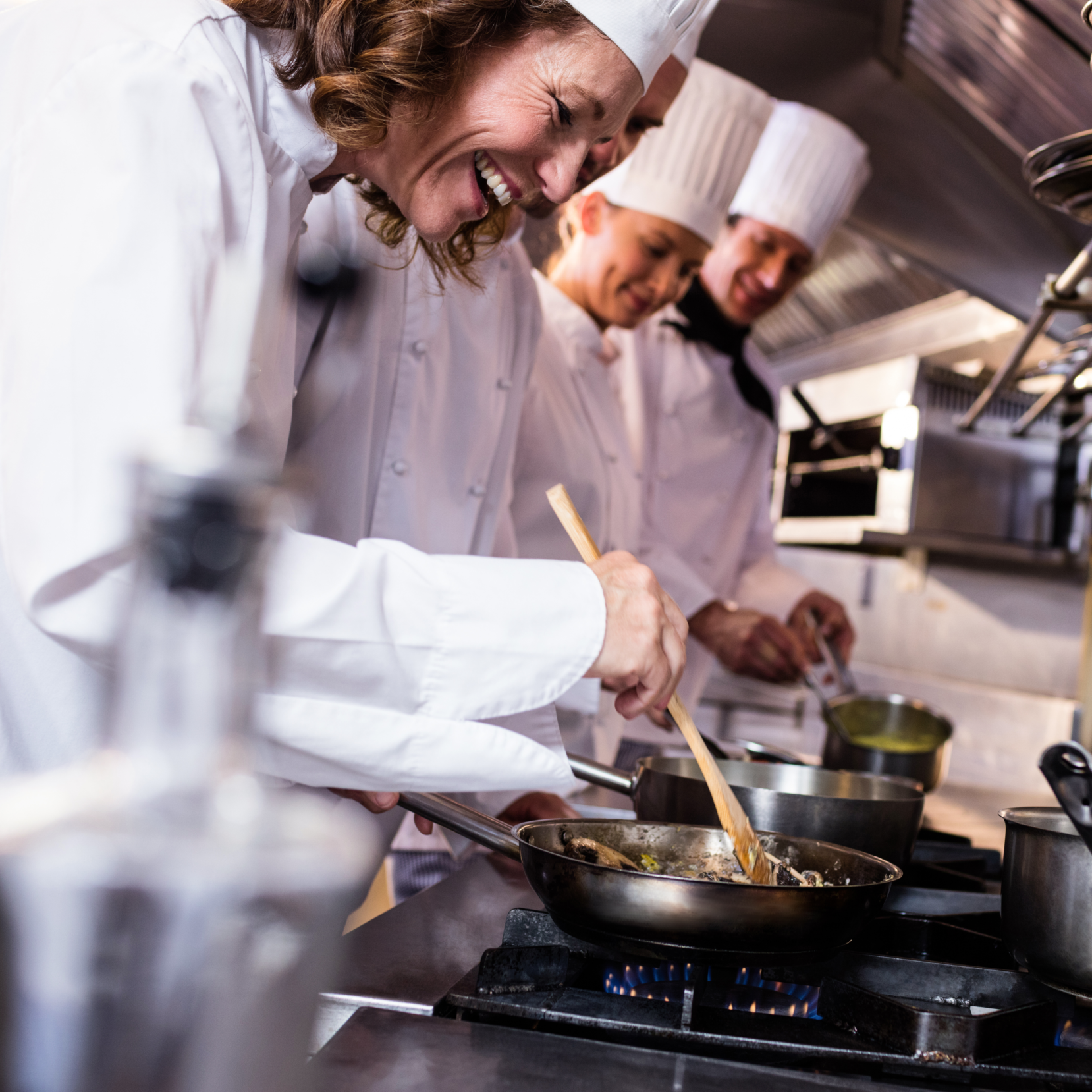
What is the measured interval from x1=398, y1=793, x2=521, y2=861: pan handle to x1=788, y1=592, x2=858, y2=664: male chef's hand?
4.88 feet

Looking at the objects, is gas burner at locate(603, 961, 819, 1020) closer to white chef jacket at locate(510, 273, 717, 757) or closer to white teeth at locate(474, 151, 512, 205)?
white teeth at locate(474, 151, 512, 205)

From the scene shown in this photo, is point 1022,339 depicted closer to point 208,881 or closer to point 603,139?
point 603,139

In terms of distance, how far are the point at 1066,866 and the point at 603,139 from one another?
2.39 ft

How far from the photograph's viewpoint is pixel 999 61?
6.04ft

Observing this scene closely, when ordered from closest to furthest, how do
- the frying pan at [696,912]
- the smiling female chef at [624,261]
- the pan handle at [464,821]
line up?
the frying pan at [696,912] → the pan handle at [464,821] → the smiling female chef at [624,261]

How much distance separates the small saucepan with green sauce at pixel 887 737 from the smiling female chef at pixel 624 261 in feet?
1.78

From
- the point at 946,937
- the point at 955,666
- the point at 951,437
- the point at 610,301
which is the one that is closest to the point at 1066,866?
the point at 946,937

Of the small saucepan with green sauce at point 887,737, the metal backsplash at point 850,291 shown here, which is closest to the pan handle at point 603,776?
the small saucepan with green sauce at point 887,737

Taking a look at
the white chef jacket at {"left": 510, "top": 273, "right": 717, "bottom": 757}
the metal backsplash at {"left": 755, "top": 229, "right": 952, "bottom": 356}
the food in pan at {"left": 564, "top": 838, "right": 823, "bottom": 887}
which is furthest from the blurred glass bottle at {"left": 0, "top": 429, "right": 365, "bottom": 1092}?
the metal backsplash at {"left": 755, "top": 229, "right": 952, "bottom": 356}

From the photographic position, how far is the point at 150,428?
52 centimetres

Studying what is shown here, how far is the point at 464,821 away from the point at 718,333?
6.45 feet

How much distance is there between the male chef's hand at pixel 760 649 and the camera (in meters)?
2.08

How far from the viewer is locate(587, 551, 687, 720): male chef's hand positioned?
2.48 ft

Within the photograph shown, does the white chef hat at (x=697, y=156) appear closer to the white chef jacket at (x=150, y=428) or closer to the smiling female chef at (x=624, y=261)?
the smiling female chef at (x=624, y=261)
